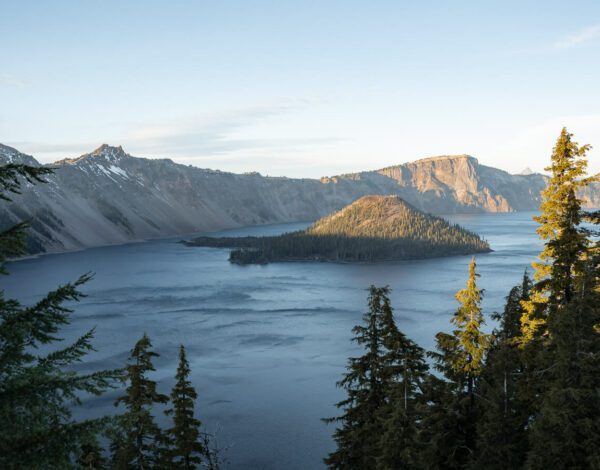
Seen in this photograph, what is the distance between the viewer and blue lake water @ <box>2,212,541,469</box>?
5478cm

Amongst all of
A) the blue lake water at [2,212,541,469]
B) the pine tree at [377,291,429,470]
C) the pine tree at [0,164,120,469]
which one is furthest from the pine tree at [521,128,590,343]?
the blue lake water at [2,212,541,469]

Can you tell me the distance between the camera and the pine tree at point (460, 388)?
70.1 feet

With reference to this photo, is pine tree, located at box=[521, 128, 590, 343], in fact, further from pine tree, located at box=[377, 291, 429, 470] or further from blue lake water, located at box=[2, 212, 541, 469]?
blue lake water, located at box=[2, 212, 541, 469]

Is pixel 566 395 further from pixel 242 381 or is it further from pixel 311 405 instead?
pixel 242 381

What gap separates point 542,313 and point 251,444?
3613 cm

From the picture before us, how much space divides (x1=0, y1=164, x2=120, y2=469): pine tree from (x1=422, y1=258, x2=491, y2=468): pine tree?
15.8 metres

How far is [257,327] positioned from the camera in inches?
3994

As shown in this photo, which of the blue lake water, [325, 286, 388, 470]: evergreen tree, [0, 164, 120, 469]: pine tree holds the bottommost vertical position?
the blue lake water

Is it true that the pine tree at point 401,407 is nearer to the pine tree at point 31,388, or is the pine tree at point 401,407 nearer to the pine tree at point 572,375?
the pine tree at point 572,375

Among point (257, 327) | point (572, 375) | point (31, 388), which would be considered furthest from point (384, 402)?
point (257, 327)

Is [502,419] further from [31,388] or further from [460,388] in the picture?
[31,388]

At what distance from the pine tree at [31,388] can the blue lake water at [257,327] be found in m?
40.9

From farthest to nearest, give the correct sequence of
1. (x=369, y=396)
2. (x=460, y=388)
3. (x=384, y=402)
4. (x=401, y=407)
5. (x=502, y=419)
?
(x=369, y=396) < (x=384, y=402) < (x=460, y=388) < (x=401, y=407) < (x=502, y=419)

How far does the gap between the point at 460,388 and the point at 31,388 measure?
716 inches
